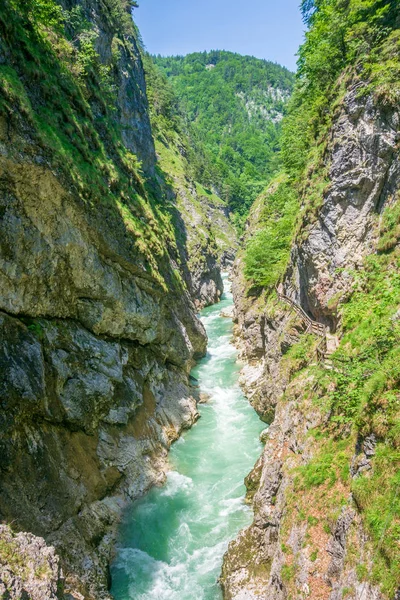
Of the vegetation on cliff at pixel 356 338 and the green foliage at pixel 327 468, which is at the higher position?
the vegetation on cliff at pixel 356 338

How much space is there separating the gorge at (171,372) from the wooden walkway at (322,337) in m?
0.14

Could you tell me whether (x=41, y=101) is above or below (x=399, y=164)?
above

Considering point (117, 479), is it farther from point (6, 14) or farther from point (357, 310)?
point (6, 14)

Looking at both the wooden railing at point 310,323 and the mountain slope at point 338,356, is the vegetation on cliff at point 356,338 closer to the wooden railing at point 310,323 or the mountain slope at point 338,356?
the mountain slope at point 338,356

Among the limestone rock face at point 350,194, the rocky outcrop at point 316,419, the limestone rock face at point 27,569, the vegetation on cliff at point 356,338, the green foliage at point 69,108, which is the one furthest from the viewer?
the limestone rock face at point 350,194

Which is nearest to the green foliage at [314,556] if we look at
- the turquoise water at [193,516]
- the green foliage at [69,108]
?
the turquoise water at [193,516]

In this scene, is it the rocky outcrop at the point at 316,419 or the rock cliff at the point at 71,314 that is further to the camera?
the rock cliff at the point at 71,314

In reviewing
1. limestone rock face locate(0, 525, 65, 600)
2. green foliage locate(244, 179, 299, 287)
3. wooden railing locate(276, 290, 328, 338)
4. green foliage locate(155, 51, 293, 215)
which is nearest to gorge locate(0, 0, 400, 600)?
limestone rock face locate(0, 525, 65, 600)

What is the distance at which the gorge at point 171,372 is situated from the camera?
933cm

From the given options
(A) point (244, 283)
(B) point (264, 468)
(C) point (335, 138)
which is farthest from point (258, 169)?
(B) point (264, 468)

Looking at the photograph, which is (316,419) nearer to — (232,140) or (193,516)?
(193,516)

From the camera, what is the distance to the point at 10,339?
37.5 feet

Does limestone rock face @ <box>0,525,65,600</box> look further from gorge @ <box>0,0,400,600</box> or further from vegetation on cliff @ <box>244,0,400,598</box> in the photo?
vegetation on cliff @ <box>244,0,400,598</box>

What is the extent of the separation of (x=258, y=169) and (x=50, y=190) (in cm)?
13695
